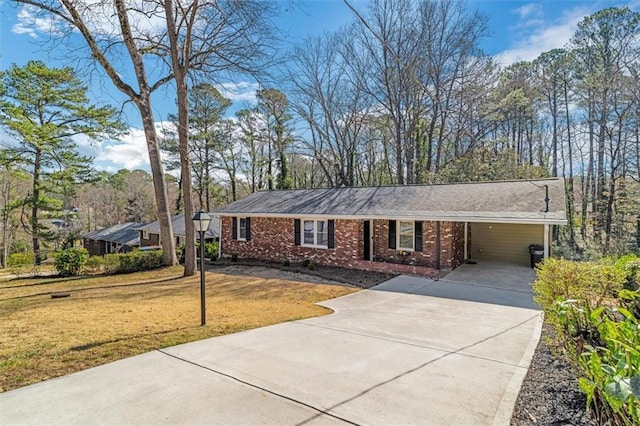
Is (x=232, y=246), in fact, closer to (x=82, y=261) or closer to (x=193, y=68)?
(x=82, y=261)

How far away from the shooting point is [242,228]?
17.4m

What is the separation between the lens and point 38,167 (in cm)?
2106

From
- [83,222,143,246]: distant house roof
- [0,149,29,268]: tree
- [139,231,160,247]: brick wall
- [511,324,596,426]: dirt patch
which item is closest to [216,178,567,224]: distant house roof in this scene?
[511,324,596,426]: dirt patch

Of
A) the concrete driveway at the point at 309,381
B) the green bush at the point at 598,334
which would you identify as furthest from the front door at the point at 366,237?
the green bush at the point at 598,334

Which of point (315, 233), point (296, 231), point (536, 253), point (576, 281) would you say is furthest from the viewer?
point (296, 231)

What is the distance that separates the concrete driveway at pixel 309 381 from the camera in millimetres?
3197

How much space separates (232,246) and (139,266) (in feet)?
14.2

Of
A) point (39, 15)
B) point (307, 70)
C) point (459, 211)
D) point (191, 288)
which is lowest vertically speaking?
point (191, 288)

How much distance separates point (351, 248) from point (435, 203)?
3650 mm

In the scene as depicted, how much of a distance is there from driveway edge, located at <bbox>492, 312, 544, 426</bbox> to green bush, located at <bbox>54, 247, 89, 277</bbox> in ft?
52.2

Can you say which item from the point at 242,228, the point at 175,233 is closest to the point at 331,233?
the point at 242,228

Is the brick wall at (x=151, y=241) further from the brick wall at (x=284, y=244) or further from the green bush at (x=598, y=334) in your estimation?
the green bush at (x=598, y=334)

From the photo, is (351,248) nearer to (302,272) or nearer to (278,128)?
(302,272)

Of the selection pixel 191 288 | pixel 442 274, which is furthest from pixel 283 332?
pixel 442 274
